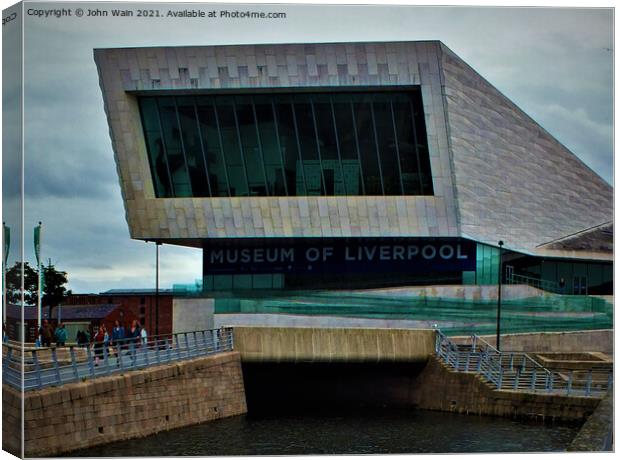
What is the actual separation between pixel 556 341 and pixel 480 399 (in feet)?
12.1

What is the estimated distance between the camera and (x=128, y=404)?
1479 inches

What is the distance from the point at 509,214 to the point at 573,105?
15.8 feet

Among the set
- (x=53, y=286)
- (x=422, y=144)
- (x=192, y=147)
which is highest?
(x=192, y=147)

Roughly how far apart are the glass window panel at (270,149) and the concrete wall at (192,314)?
158 inches

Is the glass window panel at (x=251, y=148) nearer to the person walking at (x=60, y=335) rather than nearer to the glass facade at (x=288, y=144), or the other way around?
the glass facade at (x=288, y=144)

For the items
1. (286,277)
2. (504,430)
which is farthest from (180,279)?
(504,430)

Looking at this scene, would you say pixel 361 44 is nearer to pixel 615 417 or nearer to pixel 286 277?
pixel 286 277

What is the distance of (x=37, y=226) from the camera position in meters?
38.7

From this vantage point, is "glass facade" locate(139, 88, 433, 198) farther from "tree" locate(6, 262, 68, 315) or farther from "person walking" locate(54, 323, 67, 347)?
"person walking" locate(54, 323, 67, 347)

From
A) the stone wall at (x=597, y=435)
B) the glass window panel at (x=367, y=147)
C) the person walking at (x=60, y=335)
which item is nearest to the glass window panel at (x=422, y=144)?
the glass window panel at (x=367, y=147)

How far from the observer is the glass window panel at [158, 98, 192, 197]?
46406 millimetres


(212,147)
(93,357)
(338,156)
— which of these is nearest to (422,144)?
(338,156)

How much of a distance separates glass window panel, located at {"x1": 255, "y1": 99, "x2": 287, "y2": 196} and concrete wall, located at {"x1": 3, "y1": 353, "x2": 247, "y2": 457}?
224 inches

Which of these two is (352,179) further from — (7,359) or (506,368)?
(7,359)
